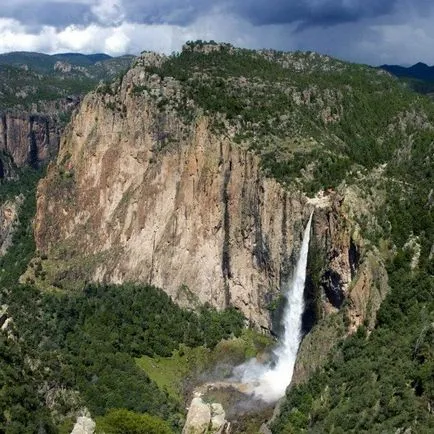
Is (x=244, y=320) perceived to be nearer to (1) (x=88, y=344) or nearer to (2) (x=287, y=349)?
(2) (x=287, y=349)

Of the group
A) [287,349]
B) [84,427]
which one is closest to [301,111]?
[287,349]

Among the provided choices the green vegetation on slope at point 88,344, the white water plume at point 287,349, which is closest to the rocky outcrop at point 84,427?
the green vegetation on slope at point 88,344

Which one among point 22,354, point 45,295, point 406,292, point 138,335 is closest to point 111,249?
point 45,295

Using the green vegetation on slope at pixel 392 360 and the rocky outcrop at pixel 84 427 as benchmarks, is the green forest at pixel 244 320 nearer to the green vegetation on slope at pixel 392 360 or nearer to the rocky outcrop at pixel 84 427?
the green vegetation on slope at pixel 392 360

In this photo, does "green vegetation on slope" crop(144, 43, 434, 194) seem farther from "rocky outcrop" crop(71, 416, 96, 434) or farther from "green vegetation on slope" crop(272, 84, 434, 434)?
"rocky outcrop" crop(71, 416, 96, 434)

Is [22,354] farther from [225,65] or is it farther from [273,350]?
[225,65]
